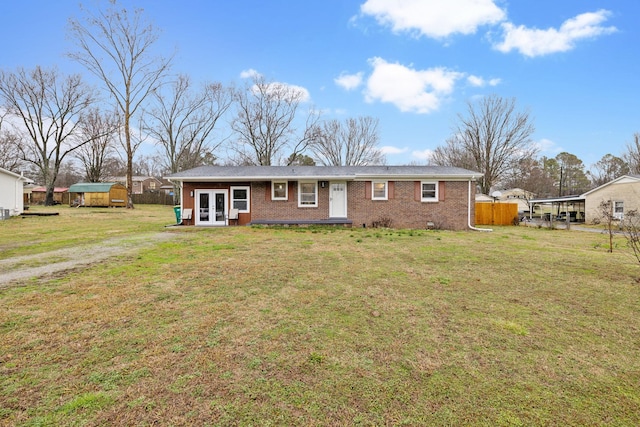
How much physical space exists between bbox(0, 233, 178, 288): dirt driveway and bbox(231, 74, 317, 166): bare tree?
88.3 feet

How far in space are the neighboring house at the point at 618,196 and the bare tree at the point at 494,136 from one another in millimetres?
10122

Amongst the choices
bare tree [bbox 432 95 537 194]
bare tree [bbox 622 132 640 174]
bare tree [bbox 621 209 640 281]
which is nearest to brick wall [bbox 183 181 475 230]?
bare tree [bbox 621 209 640 281]

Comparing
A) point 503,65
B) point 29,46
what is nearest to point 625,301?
point 503,65

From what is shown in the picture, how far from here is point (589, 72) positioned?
1794 cm

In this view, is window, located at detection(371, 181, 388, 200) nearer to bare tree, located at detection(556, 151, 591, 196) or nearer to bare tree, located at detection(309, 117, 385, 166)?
bare tree, located at detection(309, 117, 385, 166)

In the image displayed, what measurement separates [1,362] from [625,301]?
7545 mm

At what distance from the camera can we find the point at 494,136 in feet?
103

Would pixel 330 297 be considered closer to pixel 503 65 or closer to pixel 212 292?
pixel 212 292

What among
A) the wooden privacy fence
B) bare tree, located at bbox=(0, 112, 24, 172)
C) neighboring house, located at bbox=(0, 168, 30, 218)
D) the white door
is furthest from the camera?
bare tree, located at bbox=(0, 112, 24, 172)

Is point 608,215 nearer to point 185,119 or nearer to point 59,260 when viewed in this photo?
point 59,260

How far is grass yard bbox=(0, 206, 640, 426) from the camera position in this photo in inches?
81.3

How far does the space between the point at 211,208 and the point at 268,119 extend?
22.3 metres

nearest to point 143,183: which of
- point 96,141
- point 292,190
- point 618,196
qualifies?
point 96,141

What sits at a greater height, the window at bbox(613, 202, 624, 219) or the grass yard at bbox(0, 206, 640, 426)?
the window at bbox(613, 202, 624, 219)
